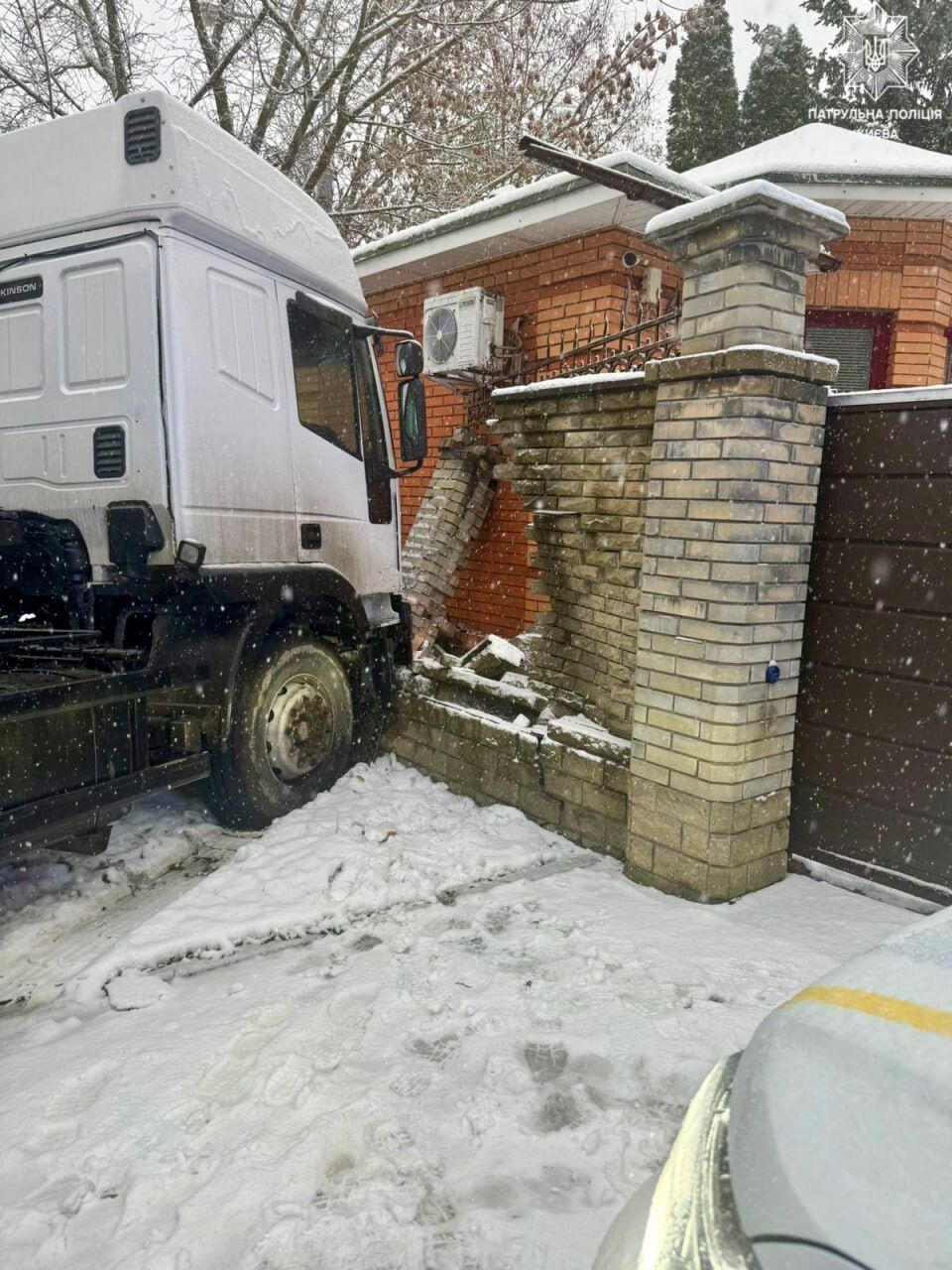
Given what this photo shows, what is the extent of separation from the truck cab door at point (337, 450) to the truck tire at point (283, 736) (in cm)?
56

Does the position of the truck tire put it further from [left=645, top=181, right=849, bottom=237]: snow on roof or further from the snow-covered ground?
[left=645, top=181, right=849, bottom=237]: snow on roof

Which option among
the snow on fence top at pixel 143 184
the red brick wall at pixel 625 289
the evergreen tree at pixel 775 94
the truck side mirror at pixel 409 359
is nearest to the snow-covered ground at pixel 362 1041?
the truck side mirror at pixel 409 359

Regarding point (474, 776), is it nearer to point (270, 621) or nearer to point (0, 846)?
point (270, 621)

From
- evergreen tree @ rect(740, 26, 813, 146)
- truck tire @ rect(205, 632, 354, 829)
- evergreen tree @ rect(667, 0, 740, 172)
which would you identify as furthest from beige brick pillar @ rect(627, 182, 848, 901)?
evergreen tree @ rect(740, 26, 813, 146)

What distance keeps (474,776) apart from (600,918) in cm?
159

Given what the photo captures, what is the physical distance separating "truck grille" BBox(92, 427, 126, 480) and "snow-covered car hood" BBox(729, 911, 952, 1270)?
353cm

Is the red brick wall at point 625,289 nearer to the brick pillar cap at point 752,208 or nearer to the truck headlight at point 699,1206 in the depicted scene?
the brick pillar cap at point 752,208

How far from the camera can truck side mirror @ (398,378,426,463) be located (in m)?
4.99

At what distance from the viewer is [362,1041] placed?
8.60ft

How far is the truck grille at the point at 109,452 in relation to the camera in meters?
3.76

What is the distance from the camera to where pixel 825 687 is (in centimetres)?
363

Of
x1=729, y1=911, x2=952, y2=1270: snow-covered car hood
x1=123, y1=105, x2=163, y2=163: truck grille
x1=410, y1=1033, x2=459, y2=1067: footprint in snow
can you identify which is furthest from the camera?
x1=123, y1=105, x2=163, y2=163: truck grille

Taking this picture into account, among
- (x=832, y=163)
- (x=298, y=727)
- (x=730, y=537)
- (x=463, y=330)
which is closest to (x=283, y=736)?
(x=298, y=727)

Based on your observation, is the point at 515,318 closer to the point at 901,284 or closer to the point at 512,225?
the point at 512,225
